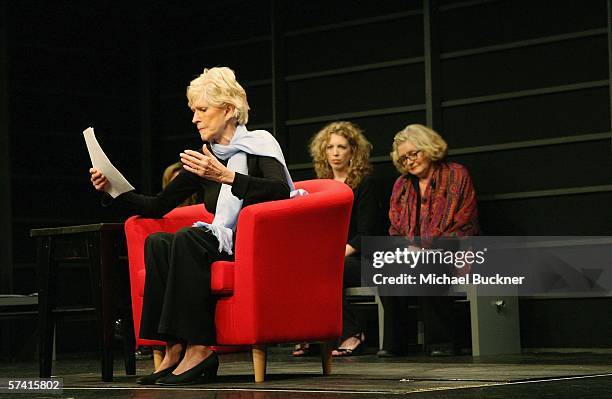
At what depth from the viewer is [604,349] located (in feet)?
19.3

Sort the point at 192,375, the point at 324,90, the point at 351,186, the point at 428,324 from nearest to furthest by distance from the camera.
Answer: the point at 192,375 < the point at 428,324 < the point at 351,186 < the point at 324,90

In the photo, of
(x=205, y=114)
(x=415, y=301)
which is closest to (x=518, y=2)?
(x=415, y=301)

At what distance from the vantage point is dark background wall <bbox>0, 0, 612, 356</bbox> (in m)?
6.20

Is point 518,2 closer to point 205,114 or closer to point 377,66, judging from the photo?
point 377,66

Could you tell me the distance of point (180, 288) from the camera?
3834mm

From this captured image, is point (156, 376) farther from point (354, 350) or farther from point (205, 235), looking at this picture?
point (354, 350)

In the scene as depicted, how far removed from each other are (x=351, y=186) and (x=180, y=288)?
7.78 ft

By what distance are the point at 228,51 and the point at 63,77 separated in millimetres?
1081

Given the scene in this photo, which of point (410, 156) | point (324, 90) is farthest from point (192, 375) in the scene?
point (324, 90)

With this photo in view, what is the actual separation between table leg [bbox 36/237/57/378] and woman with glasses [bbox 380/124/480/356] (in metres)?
1.99

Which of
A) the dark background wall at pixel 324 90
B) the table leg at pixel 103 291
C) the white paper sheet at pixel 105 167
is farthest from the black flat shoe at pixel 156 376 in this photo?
the dark background wall at pixel 324 90

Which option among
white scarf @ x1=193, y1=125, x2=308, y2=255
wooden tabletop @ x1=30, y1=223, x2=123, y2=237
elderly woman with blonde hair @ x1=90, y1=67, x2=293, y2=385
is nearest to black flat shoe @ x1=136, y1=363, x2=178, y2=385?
elderly woman with blonde hair @ x1=90, y1=67, x2=293, y2=385

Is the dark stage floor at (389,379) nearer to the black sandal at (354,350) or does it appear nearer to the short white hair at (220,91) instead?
the black sandal at (354,350)

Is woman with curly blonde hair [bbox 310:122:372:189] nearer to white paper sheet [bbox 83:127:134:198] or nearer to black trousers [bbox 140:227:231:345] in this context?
white paper sheet [bbox 83:127:134:198]
